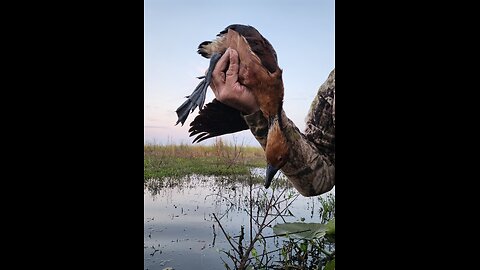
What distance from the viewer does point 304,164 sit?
5.32 ft

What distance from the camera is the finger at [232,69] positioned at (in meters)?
1.55

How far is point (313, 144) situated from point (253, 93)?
0.92 ft

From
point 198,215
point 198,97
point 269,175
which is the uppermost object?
point 198,97

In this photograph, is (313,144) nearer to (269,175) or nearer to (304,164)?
(304,164)

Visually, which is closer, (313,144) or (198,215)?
(198,215)

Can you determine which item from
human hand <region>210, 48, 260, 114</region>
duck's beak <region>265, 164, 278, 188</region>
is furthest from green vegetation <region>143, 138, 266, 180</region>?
human hand <region>210, 48, 260, 114</region>

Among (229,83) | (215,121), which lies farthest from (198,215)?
(229,83)

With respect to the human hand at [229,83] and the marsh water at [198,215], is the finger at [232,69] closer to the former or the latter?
the human hand at [229,83]

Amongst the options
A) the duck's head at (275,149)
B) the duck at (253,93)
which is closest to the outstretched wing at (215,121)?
the duck at (253,93)

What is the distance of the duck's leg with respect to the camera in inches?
60.3

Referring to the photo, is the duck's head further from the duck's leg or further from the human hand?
the duck's leg
